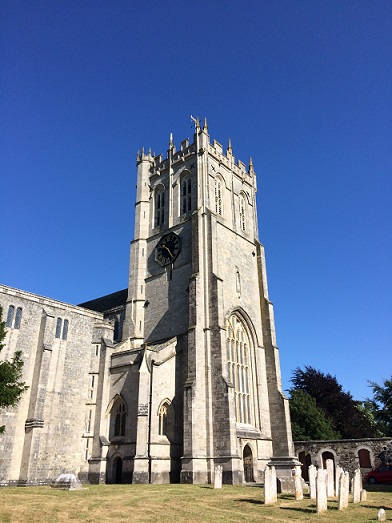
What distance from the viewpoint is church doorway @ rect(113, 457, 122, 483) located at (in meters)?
29.6

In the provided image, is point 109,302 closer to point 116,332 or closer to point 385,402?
point 116,332

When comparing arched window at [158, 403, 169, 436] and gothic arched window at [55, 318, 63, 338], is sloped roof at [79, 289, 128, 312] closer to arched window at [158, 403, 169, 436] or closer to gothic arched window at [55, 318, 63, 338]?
gothic arched window at [55, 318, 63, 338]

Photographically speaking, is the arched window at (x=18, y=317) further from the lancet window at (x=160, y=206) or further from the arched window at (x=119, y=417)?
the lancet window at (x=160, y=206)

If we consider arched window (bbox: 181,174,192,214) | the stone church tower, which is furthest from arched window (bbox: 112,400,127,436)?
arched window (bbox: 181,174,192,214)

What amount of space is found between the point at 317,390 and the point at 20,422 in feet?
108

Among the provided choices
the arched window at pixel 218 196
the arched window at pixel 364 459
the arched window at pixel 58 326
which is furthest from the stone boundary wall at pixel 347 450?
the arched window at pixel 218 196

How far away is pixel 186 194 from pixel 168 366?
17328 millimetres

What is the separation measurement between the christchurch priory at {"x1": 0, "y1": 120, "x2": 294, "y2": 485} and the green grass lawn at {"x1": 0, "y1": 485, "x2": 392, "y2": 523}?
5.21 metres

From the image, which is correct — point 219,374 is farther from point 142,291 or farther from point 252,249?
point 252,249

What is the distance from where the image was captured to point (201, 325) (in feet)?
104

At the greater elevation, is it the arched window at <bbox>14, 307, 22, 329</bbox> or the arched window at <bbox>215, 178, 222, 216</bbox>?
the arched window at <bbox>215, 178, 222, 216</bbox>

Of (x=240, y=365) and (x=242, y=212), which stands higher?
(x=242, y=212)

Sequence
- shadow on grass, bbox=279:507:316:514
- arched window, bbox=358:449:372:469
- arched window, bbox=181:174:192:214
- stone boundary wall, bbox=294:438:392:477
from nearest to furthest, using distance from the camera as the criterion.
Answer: shadow on grass, bbox=279:507:316:514 → stone boundary wall, bbox=294:438:392:477 → arched window, bbox=358:449:372:469 → arched window, bbox=181:174:192:214

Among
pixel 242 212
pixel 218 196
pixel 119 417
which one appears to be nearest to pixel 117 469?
pixel 119 417
